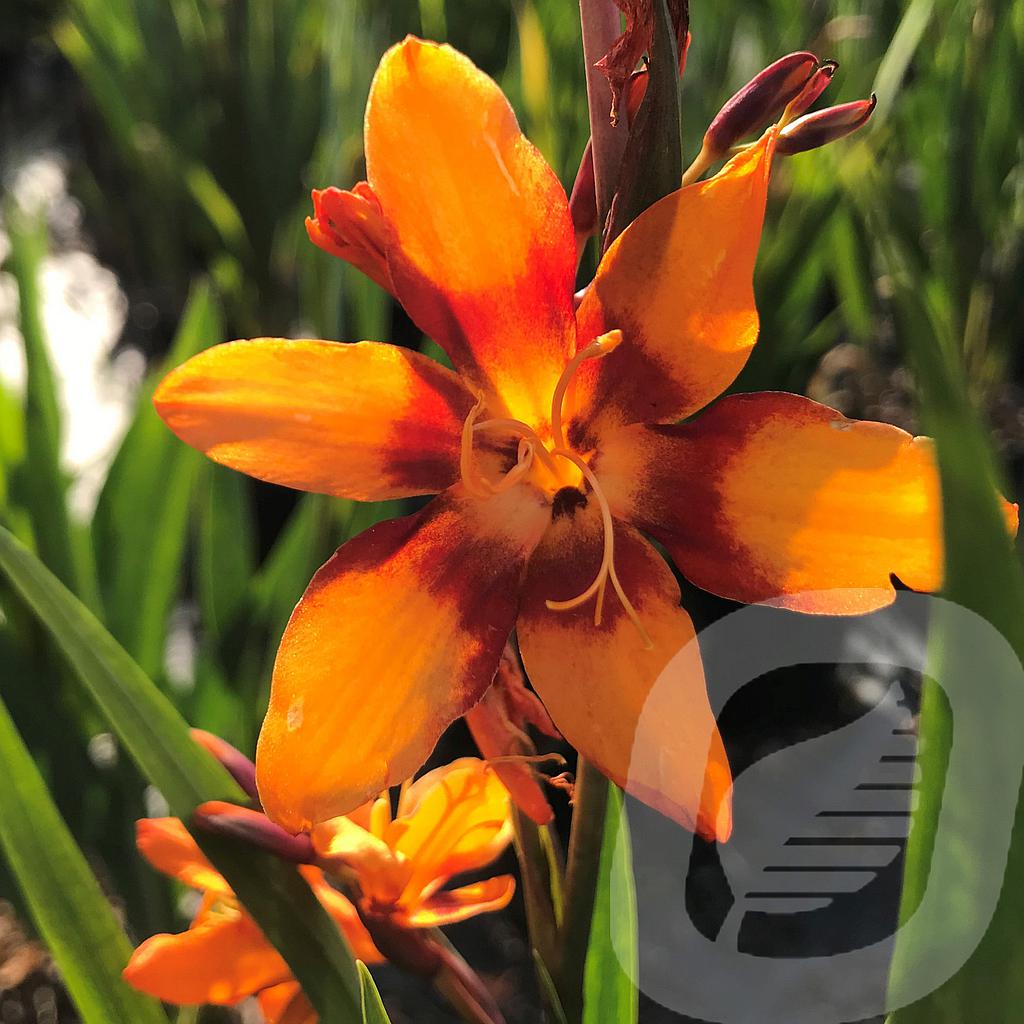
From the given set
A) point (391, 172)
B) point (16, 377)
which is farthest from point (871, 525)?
point (16, 377)

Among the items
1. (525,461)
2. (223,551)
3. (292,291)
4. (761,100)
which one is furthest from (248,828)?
(292,291)

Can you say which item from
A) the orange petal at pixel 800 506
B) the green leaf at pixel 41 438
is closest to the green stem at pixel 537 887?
the orange petal at pixel 800 506

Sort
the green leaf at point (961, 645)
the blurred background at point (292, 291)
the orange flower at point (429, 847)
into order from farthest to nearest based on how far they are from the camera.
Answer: the blurred background at point (292, 291) → the orange flower at point (429, 847) → the green leaf at point (961, 645)

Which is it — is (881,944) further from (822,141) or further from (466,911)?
(822,141)

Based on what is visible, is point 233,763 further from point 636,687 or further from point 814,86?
point 814,86

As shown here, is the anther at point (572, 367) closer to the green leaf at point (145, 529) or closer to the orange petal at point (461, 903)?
the orange petal at point (461, 903)

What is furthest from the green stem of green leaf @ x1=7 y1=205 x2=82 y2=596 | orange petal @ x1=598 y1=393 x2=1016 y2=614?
green leaf @ x1=7 y1=205 x2=82 y2=596

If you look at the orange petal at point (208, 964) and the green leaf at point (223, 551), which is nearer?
the orange petal at point (208, 964)
